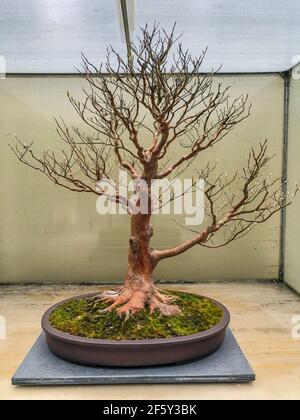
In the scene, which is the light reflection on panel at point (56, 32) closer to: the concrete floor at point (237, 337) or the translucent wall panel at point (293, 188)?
the translucent wall panel at point (293, 188)

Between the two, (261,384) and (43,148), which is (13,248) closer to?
(43,148)

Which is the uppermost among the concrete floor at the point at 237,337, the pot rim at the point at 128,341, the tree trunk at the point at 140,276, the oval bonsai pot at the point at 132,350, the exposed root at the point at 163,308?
the tree trunk at the point at 140,276

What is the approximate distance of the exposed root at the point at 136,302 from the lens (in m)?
1.67

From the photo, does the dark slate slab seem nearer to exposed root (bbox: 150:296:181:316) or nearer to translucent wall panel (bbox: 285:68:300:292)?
exposed root (bbox: 150:296:181:316)

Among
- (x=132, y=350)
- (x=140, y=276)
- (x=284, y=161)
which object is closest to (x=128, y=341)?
(x=132, y=350)

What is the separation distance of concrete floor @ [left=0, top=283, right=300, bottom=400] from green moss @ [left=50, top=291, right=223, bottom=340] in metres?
0.20

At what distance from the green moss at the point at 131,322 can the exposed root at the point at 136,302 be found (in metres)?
0.03

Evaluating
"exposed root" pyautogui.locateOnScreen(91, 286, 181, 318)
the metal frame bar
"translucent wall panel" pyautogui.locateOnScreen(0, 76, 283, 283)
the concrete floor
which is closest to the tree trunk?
"exposed root" pyautogui.locateOnScreen(91, 286, 181, 318)

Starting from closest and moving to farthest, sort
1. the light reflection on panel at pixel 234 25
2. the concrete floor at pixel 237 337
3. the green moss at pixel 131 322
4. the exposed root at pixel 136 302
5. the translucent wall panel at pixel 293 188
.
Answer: the concrete floor at pixel 237 337 < the green moss at pixel 131 322 < the exposed root at pixel 136 302 < the light reflection on panel at pixel 234 25 < the translucent wall panel at pixel 293 188

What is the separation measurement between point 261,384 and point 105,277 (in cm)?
159

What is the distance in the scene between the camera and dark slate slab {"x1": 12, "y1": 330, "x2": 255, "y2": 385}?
1.40 metres

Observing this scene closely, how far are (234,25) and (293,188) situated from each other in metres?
1.18

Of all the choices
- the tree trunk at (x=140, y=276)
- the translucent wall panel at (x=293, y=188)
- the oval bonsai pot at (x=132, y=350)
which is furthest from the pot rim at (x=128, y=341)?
the translucent wall panel at (x=293, y=188)

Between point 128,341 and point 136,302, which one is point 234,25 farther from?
point 128,341
